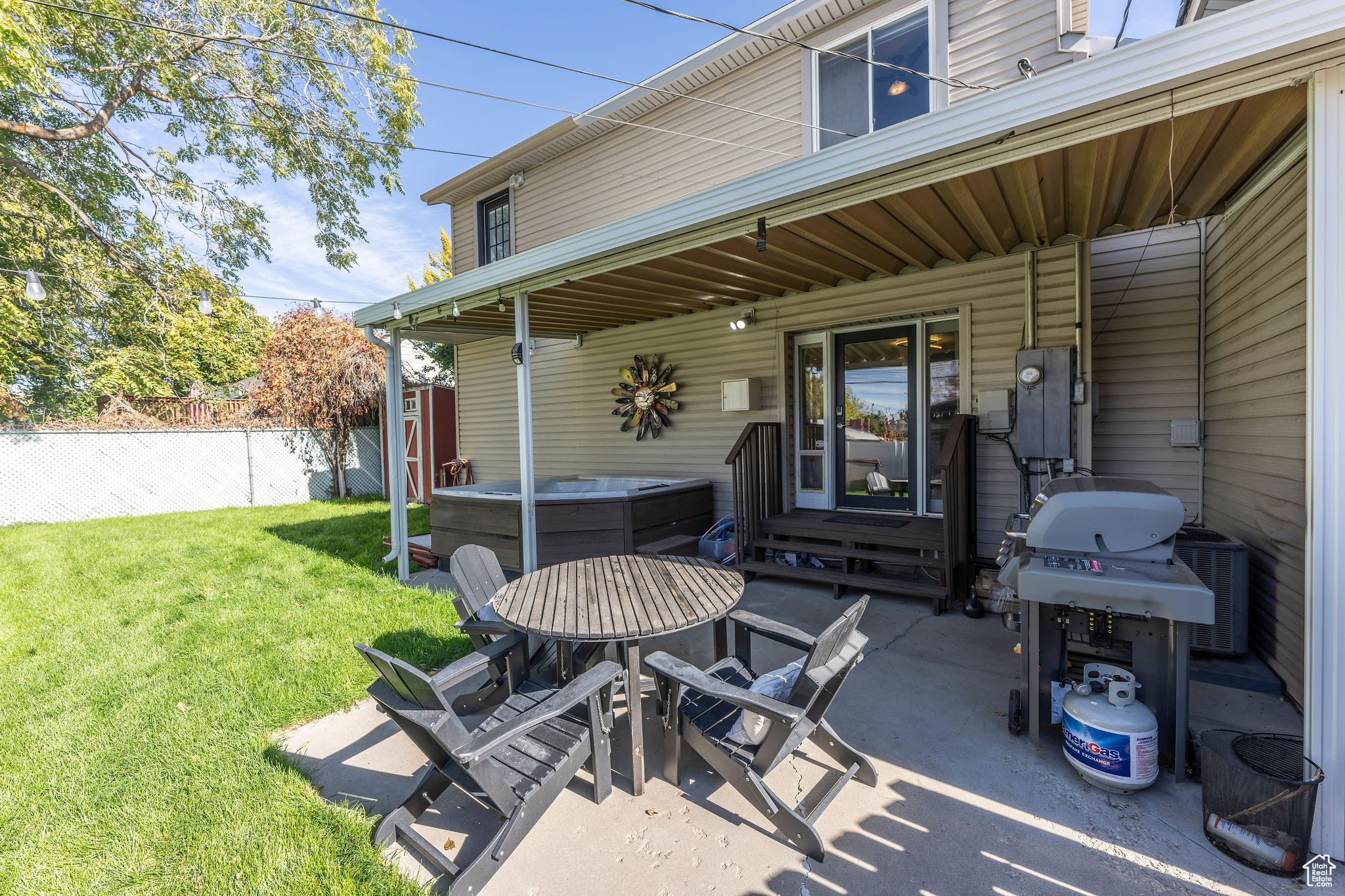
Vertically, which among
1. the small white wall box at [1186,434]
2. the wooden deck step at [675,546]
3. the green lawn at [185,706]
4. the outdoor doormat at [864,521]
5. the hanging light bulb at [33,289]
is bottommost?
the green lawn at [185,706]

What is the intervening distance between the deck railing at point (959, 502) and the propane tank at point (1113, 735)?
1799 millimetres

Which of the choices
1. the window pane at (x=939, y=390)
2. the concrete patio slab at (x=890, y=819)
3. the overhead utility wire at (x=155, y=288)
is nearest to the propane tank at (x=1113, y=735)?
the concrete patio slab at (x=890, y=819)

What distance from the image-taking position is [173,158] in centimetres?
883

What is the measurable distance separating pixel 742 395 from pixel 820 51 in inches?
132

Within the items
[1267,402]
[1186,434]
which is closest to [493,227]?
[1186,434]

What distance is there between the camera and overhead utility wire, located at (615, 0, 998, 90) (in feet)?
13.3

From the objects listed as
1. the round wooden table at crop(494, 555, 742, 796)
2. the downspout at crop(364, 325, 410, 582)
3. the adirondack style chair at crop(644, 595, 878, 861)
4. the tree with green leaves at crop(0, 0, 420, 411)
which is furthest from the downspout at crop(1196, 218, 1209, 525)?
the tree with green leaves at crop(0, 0, 420, 411)

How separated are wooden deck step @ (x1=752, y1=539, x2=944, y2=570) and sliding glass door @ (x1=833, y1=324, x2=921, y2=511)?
75cm

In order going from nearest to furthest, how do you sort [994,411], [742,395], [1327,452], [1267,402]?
[1327,452] < [1267,402] < [994,411] < [742,395]

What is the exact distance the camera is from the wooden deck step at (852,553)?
413 cm

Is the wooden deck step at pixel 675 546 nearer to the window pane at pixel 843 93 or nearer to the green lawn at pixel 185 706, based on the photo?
the green lawn at pixel 185 706

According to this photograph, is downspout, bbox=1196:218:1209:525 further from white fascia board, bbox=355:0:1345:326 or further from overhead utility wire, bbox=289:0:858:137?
overhead utility wire, bbox=289:0:858:137

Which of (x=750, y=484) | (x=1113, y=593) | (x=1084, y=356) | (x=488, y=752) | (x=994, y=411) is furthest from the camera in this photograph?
(x=750, y=484)

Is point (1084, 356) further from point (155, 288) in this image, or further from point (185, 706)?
point (155, 288)
